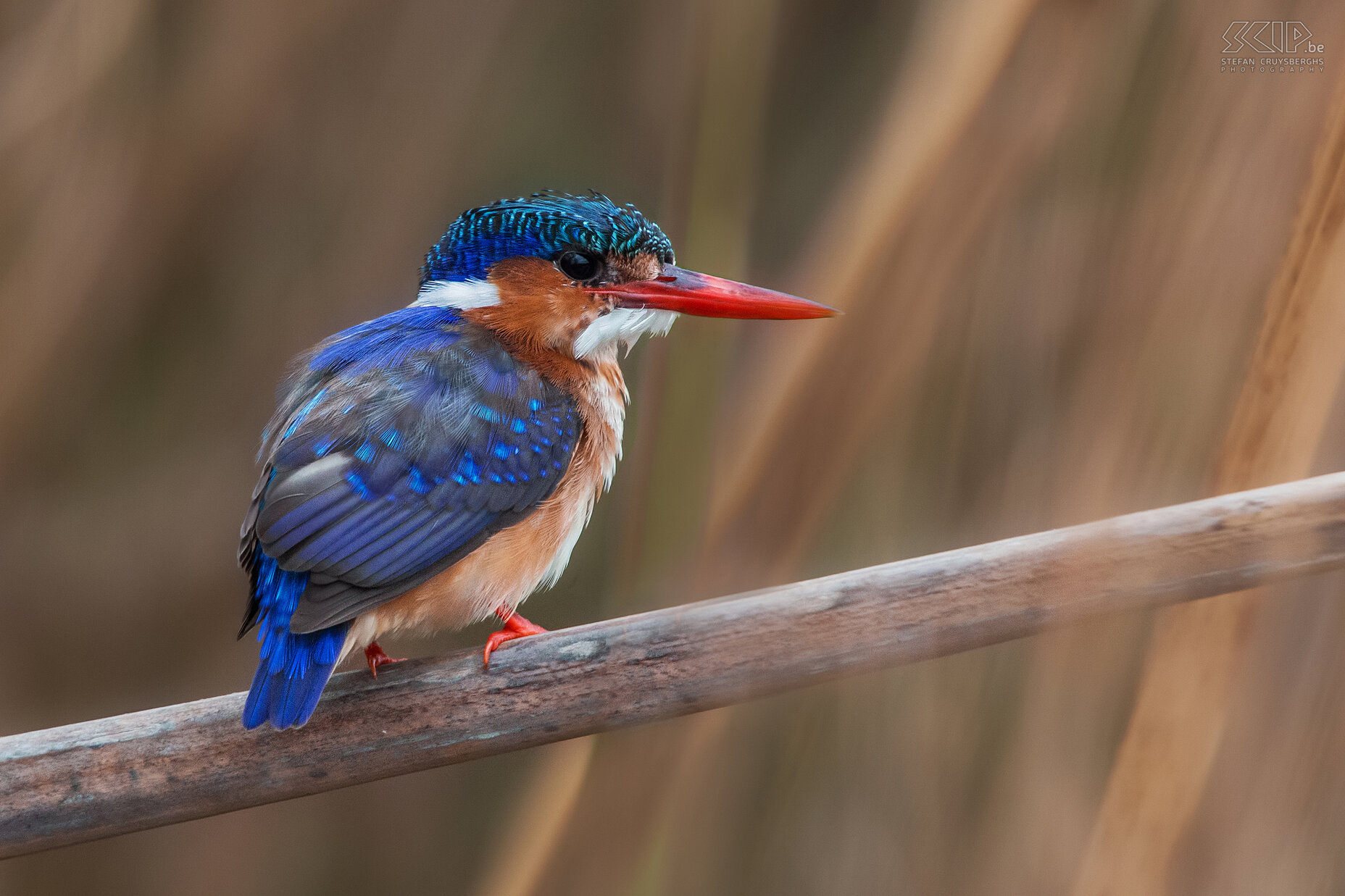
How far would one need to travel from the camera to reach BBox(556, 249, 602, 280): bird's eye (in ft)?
5.43

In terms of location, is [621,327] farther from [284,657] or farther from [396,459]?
[284,657]

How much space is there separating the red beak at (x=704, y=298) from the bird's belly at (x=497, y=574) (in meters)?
0.26

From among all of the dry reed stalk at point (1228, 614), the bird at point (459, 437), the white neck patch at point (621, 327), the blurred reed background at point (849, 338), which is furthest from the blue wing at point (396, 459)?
the dry reed stalk at point (1228, 614)

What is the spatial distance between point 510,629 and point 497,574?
0.08 meters

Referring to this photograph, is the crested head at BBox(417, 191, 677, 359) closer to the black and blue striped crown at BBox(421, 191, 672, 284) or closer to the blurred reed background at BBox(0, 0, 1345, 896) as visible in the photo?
the black and blue striped crown at BBox(421, 191, 672, 284)

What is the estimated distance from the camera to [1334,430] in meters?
1.11

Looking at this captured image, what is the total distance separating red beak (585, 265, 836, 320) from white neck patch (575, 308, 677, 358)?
1 cm

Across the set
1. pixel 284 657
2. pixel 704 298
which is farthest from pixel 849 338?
pixel 284 657

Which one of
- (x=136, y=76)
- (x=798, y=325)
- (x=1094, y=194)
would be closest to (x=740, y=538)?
(x=798, y=325)

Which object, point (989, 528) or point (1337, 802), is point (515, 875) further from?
point (1337, 802)

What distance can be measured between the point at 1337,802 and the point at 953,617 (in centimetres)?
41

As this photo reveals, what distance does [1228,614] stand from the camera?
3.52 ft

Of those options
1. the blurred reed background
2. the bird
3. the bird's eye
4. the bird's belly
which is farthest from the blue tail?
the bird's eye

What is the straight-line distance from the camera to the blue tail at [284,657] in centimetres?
113
